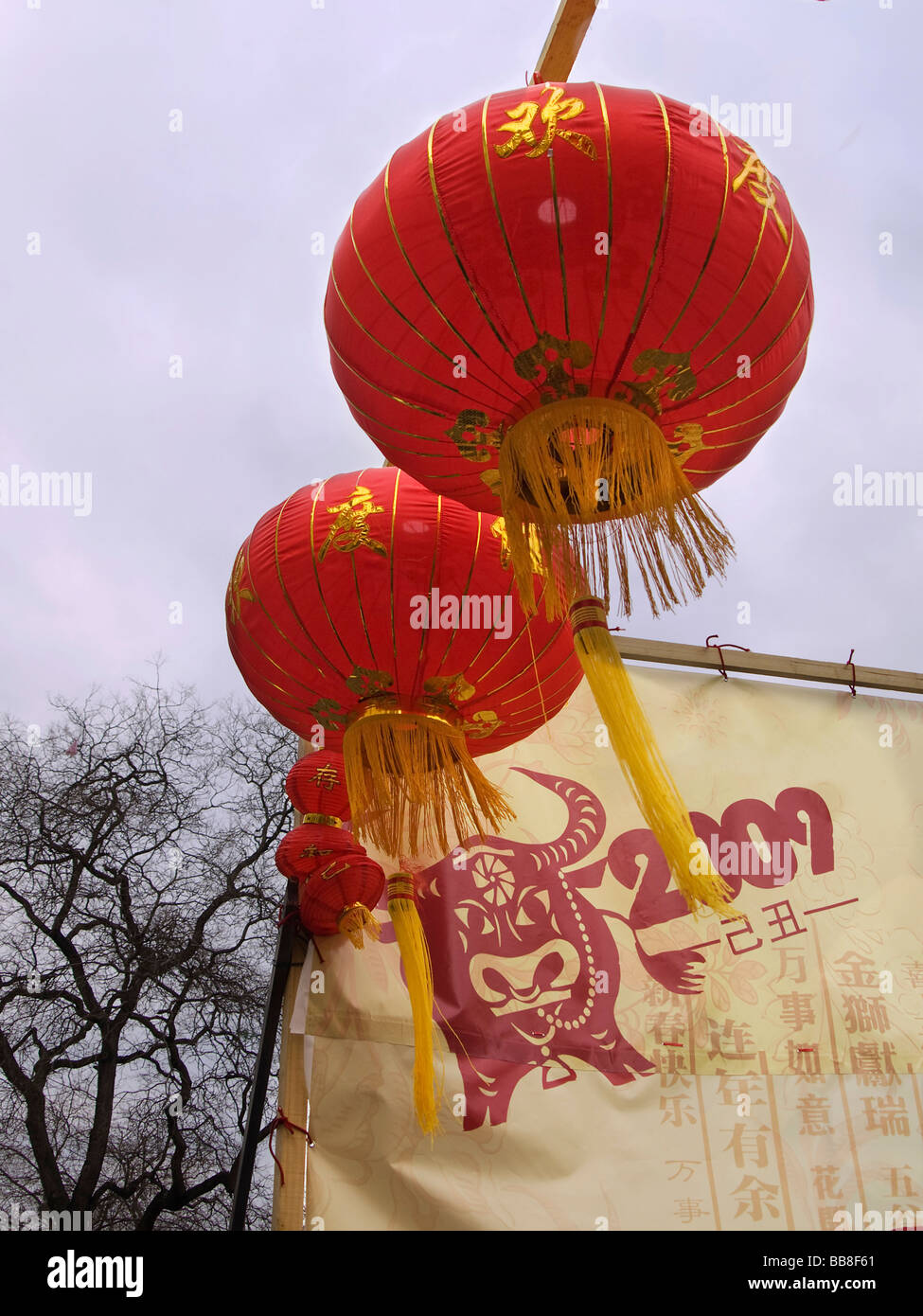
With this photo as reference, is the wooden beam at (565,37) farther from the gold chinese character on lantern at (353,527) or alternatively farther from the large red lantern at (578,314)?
the gold chinese character on lantern at (353,527)

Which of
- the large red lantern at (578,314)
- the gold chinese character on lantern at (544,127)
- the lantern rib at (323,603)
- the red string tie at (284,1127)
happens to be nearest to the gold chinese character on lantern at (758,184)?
the large red lantern at (578,314)

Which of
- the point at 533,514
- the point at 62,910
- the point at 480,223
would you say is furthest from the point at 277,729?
the point at 480,223

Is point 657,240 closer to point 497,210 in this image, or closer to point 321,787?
point 497,210

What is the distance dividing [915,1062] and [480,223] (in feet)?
8.81

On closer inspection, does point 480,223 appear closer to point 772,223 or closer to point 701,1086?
point 772,223

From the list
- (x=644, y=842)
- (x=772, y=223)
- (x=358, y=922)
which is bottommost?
(x=358, y=922)

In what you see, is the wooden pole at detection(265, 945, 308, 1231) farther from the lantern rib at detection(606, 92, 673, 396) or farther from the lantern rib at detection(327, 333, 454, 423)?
the lantern rib at detection(606, 92, 673, 396)

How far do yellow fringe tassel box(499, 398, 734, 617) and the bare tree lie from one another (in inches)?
98.5

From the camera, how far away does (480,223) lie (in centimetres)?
151

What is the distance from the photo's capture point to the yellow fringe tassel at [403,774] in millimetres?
2098

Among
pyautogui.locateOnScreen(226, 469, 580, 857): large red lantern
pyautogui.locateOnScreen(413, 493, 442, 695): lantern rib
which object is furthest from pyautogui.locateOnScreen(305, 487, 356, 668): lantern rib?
pyautogui.locateOnScreen(413, 493, 442, 695): lantern rib

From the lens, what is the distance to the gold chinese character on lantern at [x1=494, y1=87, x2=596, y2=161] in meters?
1.50

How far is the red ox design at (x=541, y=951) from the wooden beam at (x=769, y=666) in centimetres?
57
